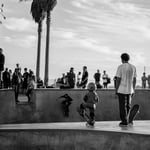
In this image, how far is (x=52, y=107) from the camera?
1886cm

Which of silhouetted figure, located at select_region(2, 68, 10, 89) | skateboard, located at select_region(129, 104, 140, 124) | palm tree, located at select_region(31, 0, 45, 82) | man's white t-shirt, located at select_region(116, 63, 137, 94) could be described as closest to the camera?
man's white t-shirt, located at select_region(116, 63, 137, 94)

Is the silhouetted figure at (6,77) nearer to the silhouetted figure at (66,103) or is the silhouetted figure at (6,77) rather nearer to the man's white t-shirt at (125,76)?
the silhouetted figure at (66,103)

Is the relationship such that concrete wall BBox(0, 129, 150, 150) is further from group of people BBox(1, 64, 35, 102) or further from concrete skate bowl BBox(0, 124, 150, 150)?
group of people BBox(1, 64, 35, 102)

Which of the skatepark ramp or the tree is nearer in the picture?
the skatepark ramp

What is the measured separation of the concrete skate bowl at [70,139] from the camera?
25.8 ft

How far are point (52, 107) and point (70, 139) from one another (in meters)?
10.3

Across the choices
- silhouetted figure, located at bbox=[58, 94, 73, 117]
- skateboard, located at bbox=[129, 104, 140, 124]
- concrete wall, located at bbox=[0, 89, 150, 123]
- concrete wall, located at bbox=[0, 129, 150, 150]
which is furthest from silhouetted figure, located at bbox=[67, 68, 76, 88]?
concrete wall, located at bbox=[0, 129, 150, 150]

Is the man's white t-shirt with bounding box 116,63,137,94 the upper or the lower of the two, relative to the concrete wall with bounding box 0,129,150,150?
upper

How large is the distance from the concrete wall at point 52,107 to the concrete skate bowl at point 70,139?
328 inches

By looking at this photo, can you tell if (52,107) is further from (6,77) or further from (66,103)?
(6,77)

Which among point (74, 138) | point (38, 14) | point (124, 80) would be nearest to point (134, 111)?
point (124, 80)

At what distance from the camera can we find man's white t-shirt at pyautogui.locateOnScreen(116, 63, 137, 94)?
902 cm

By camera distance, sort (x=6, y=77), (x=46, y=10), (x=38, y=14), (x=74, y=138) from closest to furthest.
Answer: (x=74, y=138)
(x=6, y=77)
(x=46, y=10)
(x=38, y=14)

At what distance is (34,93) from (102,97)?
3.53 m
